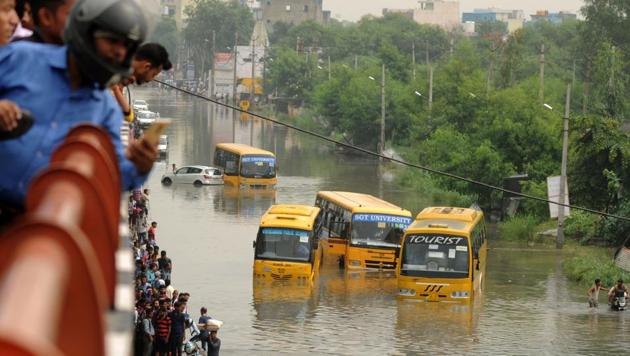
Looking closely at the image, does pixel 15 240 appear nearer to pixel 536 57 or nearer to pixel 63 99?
pixel 63 99

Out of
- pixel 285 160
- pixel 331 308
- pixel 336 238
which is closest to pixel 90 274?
pixel 331 308

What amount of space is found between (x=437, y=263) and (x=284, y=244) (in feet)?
13.2

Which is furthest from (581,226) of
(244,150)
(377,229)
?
(244,150)

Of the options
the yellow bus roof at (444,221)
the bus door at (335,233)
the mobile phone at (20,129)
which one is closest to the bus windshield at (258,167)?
the bus door at (335,233)

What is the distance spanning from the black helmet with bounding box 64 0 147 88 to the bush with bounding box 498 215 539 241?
42.3 metres

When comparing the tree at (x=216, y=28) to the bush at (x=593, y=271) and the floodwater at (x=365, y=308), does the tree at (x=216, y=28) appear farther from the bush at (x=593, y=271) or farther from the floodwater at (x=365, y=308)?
the bush at (x=593, y=271)

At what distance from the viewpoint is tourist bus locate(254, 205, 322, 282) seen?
34.4 m

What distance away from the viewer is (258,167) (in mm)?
58312

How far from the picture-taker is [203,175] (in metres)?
59.2

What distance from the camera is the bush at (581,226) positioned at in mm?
44125

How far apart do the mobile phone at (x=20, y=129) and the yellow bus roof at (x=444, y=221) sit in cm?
2961

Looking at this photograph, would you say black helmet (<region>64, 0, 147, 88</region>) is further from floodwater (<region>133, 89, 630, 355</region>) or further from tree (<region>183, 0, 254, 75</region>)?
tree (<region>183, 0, 254, 75</region>)

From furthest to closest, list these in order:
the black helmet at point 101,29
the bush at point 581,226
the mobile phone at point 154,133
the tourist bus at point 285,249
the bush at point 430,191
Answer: the bush at point 430,191 < the bush at point 581,226 < the tourist bus at point 285,249 < the mobile phone at point 154,133 < the black helmet at point 101,29

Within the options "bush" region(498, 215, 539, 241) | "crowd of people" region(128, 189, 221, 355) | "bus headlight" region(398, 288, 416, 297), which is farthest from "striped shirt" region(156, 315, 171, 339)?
"bush" region(498, 215, 539, 241)
